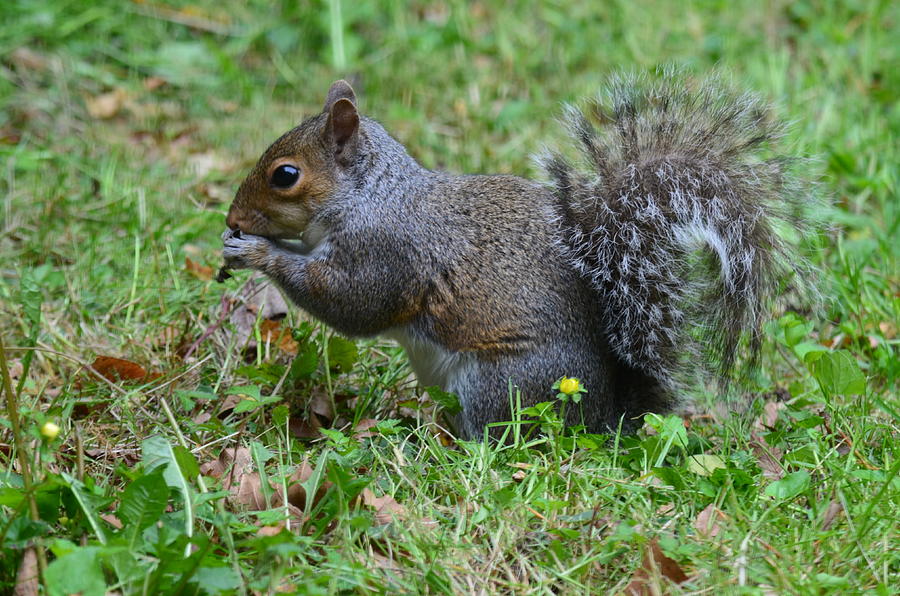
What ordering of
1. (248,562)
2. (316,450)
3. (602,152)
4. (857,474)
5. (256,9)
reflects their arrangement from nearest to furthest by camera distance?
(248,562), (857,474), (316,450), (602,152), (256,9)

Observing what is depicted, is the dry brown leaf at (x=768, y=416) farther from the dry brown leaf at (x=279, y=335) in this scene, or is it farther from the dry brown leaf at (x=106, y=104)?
the dry brown leaf at (x=106, y=104)

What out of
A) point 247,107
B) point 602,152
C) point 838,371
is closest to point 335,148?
point 602,152

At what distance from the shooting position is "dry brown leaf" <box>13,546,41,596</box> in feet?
5.61

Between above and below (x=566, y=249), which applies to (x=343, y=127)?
above

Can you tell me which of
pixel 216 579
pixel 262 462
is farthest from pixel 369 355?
pixel 216 579

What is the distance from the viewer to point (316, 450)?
7.80 feet

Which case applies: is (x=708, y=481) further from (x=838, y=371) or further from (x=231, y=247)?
(x=231, y=247)

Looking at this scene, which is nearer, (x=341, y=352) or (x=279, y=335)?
(x=341, y=352)

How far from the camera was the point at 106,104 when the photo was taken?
4414 mm

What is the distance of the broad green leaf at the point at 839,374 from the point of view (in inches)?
95.0

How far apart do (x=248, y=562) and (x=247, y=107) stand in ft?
9.74

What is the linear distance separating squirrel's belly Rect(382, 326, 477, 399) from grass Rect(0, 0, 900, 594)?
0.38 feet

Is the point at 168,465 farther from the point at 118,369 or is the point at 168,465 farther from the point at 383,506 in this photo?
the point at 118,369

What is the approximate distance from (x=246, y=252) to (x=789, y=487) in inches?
55.5
